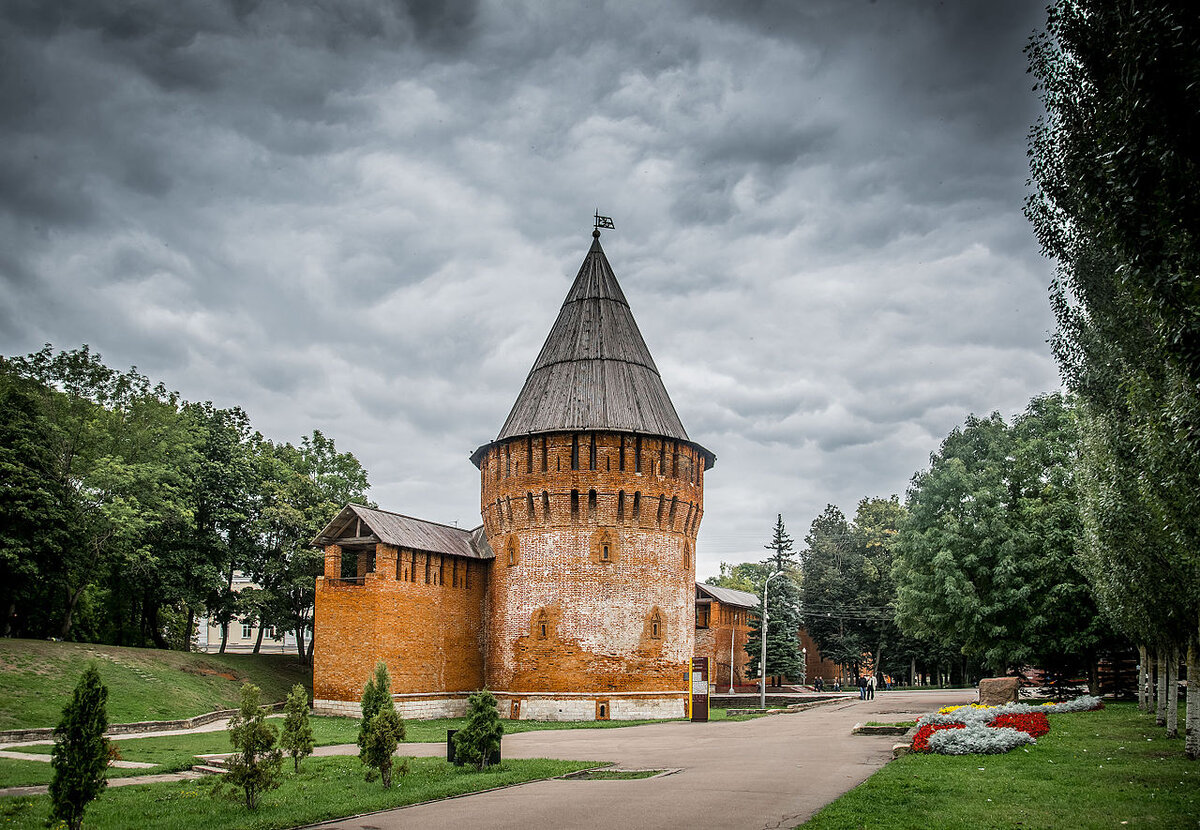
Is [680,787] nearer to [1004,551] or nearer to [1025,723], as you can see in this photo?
[1025,723]

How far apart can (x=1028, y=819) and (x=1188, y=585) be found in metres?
8.49

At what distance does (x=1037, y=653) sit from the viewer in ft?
116

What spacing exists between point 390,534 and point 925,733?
2134cm

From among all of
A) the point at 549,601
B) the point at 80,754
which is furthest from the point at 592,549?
the point at 80,754

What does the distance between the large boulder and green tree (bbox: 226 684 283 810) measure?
23358 mm

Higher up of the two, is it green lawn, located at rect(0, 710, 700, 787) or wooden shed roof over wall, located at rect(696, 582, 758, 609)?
wooden shed roof over wall, located at rect(696, 582, 758, 609)

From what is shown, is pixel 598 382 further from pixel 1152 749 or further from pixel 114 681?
pixel 1152 749

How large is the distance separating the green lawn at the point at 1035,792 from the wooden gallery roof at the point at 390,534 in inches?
863

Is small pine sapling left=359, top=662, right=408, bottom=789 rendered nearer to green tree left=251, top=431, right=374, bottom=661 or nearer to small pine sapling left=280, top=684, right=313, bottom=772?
small pine sapling left=280, top=684, right=313, bottom=772

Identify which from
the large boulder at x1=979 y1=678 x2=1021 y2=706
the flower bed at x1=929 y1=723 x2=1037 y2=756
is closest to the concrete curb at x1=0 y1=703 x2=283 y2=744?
the flower bed at x1=929 y1=723 x2=1037 y2=756

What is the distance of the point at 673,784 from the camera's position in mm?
14500

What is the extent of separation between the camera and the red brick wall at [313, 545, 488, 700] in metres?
32.8

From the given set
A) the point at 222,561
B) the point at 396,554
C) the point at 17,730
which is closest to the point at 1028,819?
the point at 17,730

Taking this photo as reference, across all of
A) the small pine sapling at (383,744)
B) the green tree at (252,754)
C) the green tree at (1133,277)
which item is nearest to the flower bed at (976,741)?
the green tree at (1133,277)
